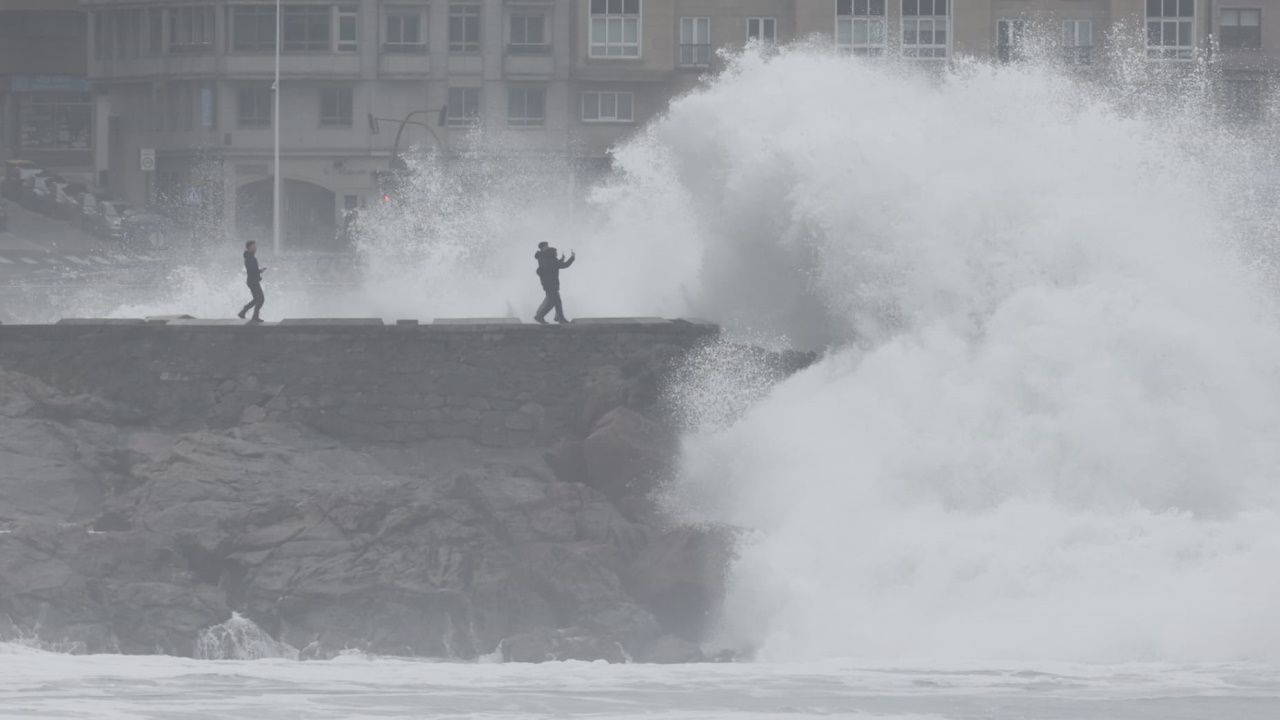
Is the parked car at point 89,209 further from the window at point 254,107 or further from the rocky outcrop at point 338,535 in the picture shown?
the rocky outcrop at point 338,535

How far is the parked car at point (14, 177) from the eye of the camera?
59.4 metres

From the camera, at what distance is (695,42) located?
2346 inches

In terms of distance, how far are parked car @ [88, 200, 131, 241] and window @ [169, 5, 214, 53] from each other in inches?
192

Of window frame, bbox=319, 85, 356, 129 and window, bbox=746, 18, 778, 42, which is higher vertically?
window, bbox=746, 18, 778, 42

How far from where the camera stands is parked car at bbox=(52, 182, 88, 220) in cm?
5759

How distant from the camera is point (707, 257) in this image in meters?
27.0

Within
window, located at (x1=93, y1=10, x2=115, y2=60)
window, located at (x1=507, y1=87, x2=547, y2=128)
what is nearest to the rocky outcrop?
window, located at (x1=507, y1=87, x2=547, y2=128)

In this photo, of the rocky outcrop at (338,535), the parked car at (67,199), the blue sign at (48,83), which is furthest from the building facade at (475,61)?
the rocky outcrop at (338,535)

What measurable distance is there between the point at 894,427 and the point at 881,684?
517cm

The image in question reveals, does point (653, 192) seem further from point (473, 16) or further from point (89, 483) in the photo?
point (473, 16)

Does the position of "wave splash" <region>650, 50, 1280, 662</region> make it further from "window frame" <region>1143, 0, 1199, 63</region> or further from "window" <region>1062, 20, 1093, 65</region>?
"window frame" <region>1143, 0, 1199, 63</region>

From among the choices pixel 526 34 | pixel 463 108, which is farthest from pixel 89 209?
pixel 526 34

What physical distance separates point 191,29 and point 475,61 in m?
7.58

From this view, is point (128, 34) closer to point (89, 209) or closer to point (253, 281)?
point (89, 209)
